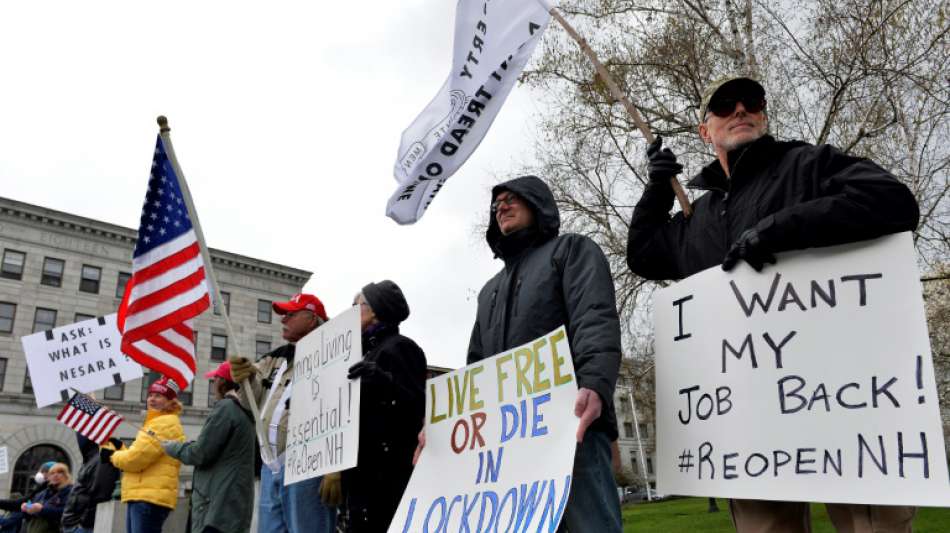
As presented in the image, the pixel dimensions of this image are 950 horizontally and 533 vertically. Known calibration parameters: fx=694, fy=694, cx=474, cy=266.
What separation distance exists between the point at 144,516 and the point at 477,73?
15.0 feet

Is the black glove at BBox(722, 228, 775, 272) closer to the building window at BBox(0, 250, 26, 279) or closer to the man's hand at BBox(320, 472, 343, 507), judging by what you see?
the man's hand at BBox(320, 472, 343, 507)

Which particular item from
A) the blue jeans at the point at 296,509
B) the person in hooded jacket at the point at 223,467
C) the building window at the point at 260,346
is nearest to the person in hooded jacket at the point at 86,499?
the person in hooded jacket at the point at 223,467

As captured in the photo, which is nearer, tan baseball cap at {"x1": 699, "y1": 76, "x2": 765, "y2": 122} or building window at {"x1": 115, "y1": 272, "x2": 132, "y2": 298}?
tan baseball cap at {"x1": 699, "y1": 76, "x2": 765, "y2": 122}

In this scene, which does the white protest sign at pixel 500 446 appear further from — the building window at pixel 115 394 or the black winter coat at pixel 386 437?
the building window at pixel 115 394

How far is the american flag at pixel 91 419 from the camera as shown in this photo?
7.17 meters

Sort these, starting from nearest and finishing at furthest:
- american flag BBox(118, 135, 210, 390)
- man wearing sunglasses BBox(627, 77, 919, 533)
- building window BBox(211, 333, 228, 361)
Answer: man wearing sunglasses BBox(627, 77, 919, 533), american flag BBox(118, 135, 210, 390), building window BBox(211, 333, 228, 361)

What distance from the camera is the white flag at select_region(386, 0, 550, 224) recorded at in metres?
3.62

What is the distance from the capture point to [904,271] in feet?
6.35

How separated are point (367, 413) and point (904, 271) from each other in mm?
2715

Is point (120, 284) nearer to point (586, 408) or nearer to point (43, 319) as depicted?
point (43, 319)

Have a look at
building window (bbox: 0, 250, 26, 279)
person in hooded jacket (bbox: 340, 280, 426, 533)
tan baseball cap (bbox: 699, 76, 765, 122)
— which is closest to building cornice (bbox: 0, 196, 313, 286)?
building window (bbox: 0, 250, 26, 279)

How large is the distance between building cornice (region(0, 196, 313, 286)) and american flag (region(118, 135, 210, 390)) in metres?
38.2

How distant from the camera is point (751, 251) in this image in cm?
220

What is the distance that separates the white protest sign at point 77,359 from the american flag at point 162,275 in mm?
3539
